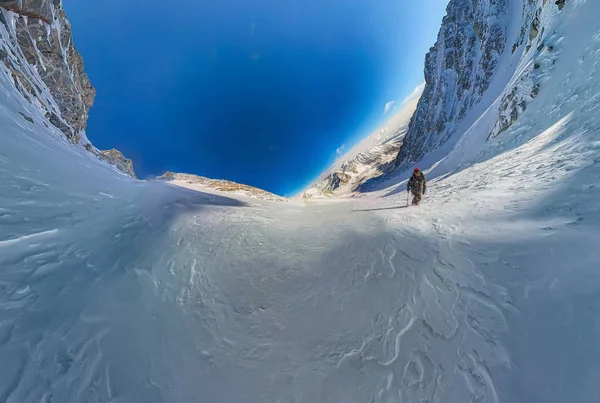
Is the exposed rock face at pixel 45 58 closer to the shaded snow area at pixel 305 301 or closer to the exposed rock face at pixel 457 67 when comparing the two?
the shaded snow area at pixel 305 301

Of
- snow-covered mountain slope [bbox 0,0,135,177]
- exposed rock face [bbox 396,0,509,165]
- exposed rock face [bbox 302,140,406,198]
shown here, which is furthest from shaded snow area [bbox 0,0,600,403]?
exposed rock face [bbox 302,140,406,198]

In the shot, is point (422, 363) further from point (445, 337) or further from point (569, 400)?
point (569, 400)

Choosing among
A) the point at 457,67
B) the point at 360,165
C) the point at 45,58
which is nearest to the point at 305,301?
the point at 45,58

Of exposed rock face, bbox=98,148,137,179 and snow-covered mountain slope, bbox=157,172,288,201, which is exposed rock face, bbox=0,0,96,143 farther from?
snow-covered mountain slope, bbox=157,172,288,201

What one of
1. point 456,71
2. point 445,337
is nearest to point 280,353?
point 445,337

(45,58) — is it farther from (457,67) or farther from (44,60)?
(457,67)

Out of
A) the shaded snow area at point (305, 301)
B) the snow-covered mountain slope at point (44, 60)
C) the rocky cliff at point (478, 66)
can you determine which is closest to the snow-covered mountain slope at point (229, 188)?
the snow-covered mountain slope at point (44, 60)
